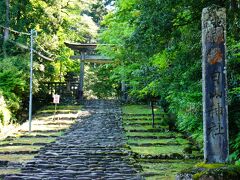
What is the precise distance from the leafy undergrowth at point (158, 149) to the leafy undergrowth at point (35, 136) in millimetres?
3001

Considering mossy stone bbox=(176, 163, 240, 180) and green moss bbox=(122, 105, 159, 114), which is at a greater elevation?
green moss bbox=(122, 105, 159, 114)

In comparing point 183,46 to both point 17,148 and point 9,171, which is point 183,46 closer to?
point 9,171

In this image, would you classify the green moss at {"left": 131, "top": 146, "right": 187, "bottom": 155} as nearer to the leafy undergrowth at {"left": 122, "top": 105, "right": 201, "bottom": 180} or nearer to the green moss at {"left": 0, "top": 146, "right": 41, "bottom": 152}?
the leafy undergrowth at {"left": 122, "top": 105, "right": 201, "bottom": 180}

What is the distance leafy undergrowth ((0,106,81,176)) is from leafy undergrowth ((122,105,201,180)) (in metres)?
3.00

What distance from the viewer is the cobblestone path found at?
8.21m

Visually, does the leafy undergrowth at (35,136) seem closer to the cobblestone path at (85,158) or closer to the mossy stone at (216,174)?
the cobblestone path at (85,158)

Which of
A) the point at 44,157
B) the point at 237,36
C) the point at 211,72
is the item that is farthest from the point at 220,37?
the point at 44,157

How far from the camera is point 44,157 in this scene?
10.3 m

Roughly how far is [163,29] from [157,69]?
7.97 ft

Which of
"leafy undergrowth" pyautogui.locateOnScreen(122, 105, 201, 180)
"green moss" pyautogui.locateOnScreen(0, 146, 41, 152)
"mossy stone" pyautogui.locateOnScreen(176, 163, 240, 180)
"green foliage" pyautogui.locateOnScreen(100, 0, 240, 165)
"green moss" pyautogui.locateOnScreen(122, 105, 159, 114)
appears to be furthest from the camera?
"green moss" pyautogui.locateOnScreen(122, 105, 159, 114)

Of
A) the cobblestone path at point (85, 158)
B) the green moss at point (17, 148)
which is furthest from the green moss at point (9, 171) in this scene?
the green moss at point (17, 148)

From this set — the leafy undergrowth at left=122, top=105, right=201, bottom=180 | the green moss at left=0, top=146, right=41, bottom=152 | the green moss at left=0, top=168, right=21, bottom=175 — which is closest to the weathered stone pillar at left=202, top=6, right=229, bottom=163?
the leafy undergrowth at left=122, top=105, right=201, bottom=180

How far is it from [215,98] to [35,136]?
9829mm

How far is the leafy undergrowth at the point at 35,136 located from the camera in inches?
387
